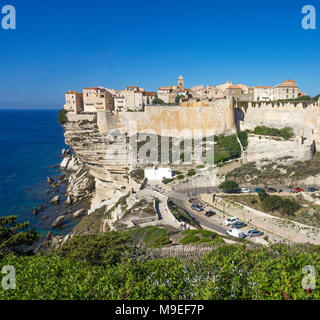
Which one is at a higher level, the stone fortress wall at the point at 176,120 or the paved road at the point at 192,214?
the stone fortress wall at the point at 176,120

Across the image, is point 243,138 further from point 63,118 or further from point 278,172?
point 63,118

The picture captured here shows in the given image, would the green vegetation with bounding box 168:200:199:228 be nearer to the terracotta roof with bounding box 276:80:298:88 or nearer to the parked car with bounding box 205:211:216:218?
the parked car with bounding box 205:211:216:218

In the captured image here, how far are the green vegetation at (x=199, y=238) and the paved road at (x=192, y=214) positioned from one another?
361 centimetres

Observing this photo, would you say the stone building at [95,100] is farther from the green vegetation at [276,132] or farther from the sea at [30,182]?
the green vegetation at [276,132]

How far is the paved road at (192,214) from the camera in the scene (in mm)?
17312

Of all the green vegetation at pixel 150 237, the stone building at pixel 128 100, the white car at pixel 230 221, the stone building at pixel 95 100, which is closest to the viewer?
the green vegetation at pixel 150 237

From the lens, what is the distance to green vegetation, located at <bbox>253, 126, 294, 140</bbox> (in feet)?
96.4

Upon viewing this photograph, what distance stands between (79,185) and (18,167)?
1973cm

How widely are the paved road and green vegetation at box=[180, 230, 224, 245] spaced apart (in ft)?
11.8

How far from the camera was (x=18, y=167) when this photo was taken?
159 ft

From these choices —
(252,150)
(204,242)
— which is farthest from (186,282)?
(252,150)

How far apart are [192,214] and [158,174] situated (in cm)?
771

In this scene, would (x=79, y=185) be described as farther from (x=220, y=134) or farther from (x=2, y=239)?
(x=2, y=239)

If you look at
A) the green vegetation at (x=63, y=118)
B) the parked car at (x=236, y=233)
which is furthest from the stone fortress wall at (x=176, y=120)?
the parked car at (x=236, y=233)
